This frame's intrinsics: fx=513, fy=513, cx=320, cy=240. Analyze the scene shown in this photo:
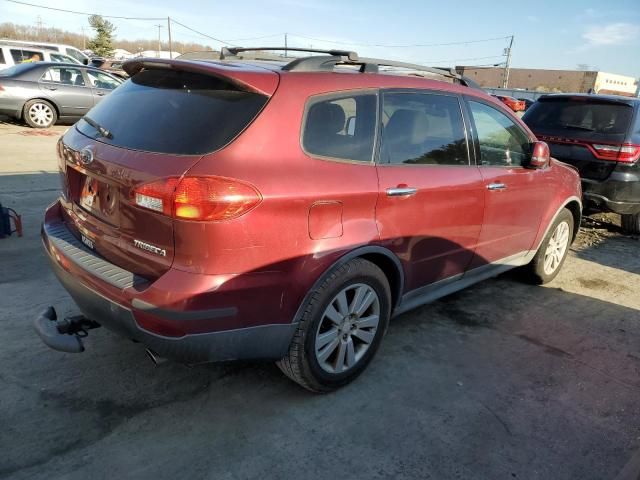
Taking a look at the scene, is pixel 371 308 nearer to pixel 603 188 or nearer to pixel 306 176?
pixel 306 176

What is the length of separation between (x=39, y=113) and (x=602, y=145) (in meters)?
11.8

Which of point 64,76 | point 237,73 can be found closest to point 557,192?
point 237,73

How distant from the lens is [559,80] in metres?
76.2

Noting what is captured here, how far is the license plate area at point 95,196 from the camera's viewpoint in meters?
2.54

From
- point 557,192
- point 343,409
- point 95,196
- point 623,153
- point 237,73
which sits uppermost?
point 237,73

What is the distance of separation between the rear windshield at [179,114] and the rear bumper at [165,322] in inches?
25.3

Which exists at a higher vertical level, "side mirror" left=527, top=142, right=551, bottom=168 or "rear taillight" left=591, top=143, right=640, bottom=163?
"side mirror" left=527, top=142, right=551, bottom=168

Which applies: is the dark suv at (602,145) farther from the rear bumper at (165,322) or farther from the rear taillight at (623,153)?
the rear bumper at (165,322)

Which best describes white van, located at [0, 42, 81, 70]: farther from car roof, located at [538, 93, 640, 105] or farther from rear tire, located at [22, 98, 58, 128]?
car roof, located at [538, 93, 640, 105]

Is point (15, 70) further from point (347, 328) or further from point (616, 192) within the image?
point (616, 192)

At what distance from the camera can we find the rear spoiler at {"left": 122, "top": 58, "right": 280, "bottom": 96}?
249 cm

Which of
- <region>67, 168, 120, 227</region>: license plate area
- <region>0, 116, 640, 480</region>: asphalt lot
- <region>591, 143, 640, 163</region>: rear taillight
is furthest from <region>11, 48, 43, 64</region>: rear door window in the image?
<region>591, 143, 640, 163</region>: rear taillight

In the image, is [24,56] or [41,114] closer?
[41,114]

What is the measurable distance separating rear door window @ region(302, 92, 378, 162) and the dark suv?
4.21 metres
